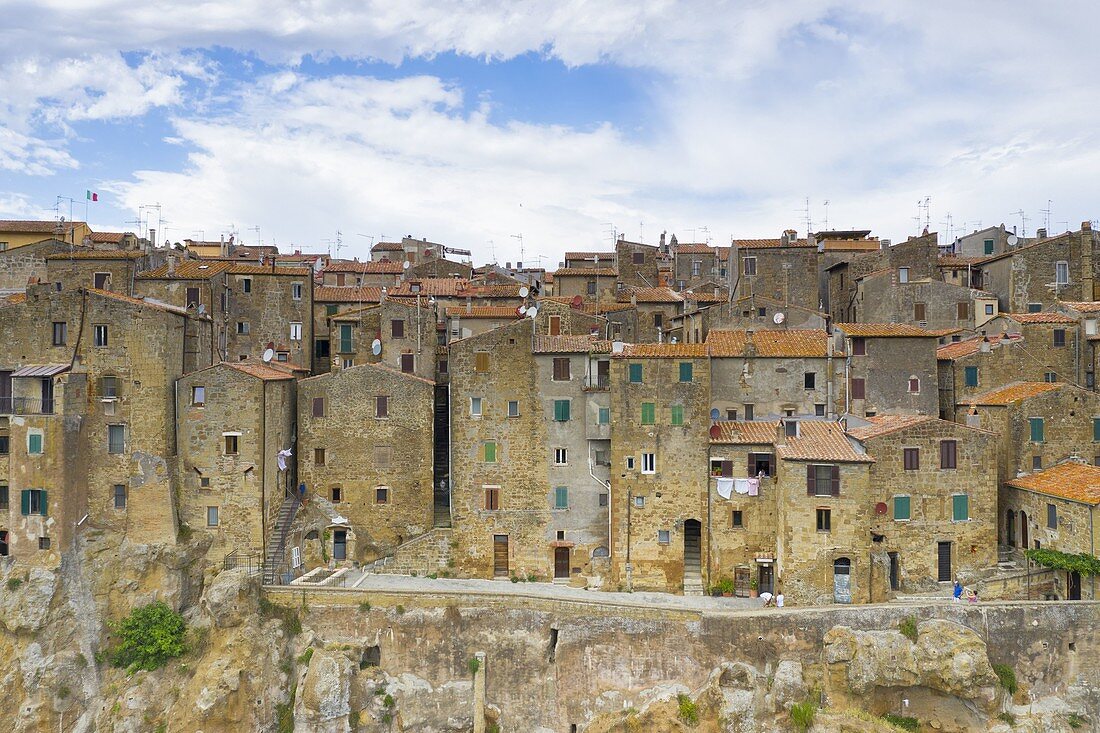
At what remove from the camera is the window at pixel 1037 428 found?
37594 mm

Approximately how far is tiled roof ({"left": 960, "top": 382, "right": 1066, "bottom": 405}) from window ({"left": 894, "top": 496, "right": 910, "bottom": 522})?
275 inches

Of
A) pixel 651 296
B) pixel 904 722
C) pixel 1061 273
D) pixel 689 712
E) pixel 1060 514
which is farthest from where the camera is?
pixel 651 296

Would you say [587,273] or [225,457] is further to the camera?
[587,273]

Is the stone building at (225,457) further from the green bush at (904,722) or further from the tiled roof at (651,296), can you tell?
the green bush at (904,722)

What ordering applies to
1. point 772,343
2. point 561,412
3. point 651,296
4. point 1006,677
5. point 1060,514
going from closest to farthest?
point 1006,677
point 1060,514
point 561,412
point 772,343
point 651,296

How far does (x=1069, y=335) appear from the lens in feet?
137

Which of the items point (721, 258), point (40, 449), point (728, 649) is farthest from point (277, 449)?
point (721, 258)

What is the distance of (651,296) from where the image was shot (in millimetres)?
53219

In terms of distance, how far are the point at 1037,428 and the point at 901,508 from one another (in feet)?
25.9

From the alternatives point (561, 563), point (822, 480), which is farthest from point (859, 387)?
point (561, 563)

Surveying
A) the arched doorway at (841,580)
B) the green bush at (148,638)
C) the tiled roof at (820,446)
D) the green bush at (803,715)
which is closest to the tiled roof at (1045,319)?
the tiled roof at (820,446)

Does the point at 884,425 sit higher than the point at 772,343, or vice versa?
the point at 772,343

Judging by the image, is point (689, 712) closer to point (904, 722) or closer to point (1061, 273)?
point (904, 722)

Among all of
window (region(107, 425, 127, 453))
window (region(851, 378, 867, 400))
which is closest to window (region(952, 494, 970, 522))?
window (region(851, 378, 867, 400))
